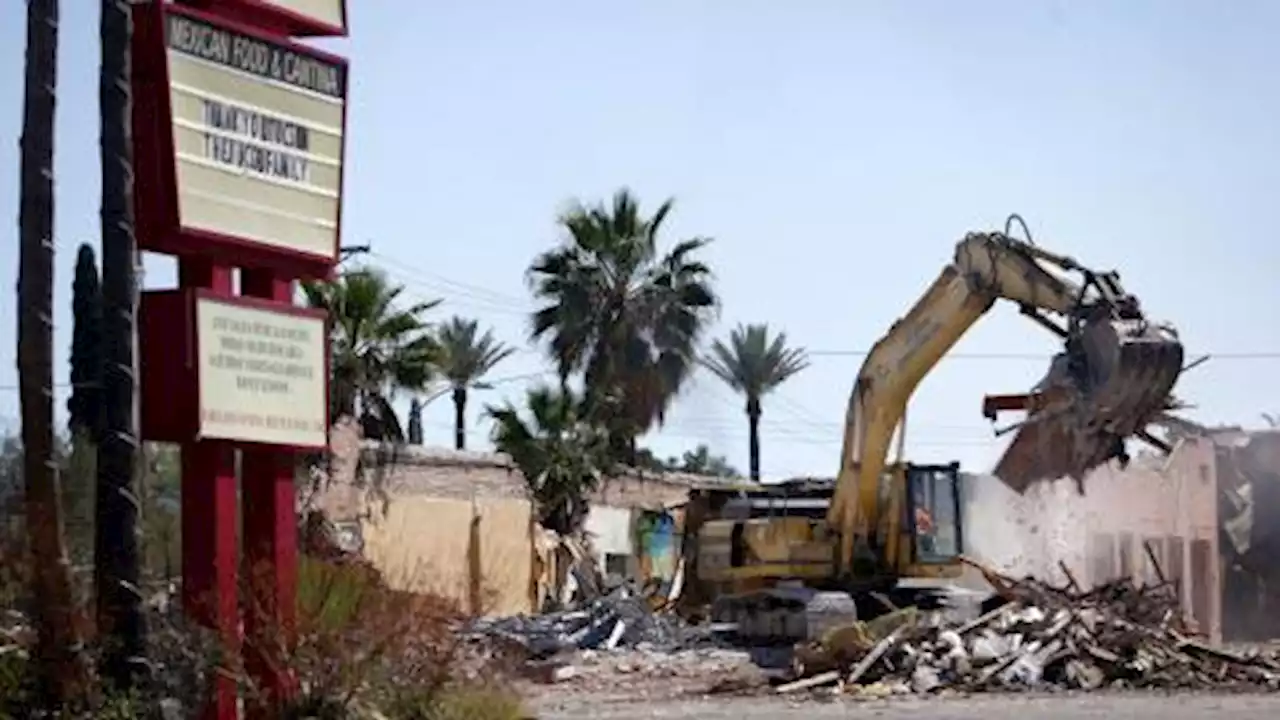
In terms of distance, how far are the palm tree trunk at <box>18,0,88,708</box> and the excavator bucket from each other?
56.0ft

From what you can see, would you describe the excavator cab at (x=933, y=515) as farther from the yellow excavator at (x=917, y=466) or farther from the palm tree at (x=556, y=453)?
the palm tree at (x=556, y=453)

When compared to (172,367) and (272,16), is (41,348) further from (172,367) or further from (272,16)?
(272,16)

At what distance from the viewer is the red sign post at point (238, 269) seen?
56.0 feet

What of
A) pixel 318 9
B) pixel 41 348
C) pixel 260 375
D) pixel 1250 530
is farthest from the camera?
pixel 1250 530

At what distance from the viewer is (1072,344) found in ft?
105

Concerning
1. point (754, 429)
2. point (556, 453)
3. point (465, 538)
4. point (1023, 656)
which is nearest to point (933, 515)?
point (1023, 656)

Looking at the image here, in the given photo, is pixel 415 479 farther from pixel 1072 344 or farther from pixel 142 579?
pixel 142 579

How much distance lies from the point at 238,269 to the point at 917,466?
19.9 meters

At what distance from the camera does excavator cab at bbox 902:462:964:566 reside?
3622cm

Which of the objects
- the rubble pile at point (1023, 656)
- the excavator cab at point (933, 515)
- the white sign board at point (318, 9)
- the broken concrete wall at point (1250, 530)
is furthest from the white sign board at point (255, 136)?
the broken concrete wall at point (1250, 530)

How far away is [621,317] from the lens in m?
60.5

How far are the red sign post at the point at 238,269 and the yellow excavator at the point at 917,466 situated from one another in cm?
1519

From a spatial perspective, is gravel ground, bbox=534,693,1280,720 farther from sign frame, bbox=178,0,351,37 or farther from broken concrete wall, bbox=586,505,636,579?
broken concrete wall, bbox=586,505,636,579

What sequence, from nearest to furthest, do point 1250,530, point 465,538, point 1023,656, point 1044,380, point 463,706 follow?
1. point 463,706
2. point 1023,656
3. point 1044,380
4. point 465,538
5. point 1250,530
